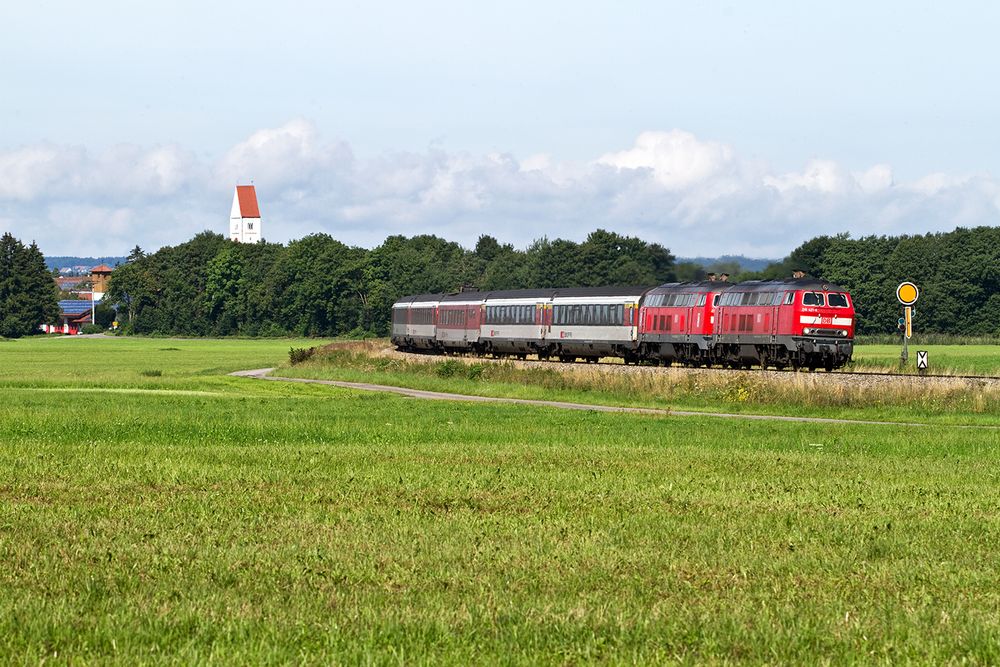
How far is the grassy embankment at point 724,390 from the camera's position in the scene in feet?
137

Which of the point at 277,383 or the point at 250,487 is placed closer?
the point at 250,487

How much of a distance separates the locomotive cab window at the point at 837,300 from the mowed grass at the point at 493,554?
30.6 metres

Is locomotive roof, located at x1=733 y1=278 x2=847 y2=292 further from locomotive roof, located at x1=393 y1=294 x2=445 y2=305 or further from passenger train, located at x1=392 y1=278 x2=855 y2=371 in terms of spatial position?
locomotive roof, located at x1=393 y1=294 x2=445 y2=305

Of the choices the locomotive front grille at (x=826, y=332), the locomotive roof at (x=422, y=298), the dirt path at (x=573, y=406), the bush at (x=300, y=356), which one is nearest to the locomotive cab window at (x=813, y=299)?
the locomotive front grille at (x=826, y=332)

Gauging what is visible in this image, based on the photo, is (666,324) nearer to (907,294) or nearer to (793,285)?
(793,285)

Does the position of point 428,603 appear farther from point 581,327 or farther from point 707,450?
point 581,327

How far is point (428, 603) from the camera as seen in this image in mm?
11047

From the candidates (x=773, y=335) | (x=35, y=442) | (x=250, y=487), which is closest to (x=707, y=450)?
(x=250, y=487)

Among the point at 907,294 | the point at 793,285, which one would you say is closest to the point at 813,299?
the point at 793,285

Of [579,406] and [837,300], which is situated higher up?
[837,300]

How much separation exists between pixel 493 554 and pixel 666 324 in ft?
172

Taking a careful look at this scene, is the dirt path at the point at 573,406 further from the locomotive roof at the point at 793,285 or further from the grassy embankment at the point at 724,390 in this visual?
the locomotive roof at the point at 793,285

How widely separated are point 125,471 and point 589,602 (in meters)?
11.0

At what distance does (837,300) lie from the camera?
56594mm
